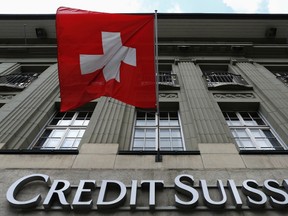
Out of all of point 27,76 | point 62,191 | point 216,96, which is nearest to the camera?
point 62,191

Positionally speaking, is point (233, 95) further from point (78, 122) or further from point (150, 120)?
point (78, 122)

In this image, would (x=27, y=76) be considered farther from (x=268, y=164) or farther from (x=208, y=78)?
(x=268, y=164)

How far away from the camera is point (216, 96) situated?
13.4 meters

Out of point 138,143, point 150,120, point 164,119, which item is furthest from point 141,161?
point 164,119

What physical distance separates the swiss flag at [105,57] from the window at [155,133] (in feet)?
8.59

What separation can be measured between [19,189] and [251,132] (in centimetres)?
864

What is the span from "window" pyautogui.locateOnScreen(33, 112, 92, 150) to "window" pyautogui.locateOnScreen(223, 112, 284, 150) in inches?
244

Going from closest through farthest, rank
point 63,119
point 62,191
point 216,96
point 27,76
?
1. point 62,191
2. point 63,119
3. point 216,96
4. point 27,76

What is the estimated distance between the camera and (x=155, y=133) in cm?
1106

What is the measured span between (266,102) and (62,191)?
381 inches

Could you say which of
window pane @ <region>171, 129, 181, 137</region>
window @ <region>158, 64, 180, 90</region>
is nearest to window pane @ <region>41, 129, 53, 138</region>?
window pane @ <region>171, 129, 181, 137</region>

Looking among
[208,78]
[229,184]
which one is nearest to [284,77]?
[208,78]

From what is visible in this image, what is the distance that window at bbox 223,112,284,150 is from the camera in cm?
1030

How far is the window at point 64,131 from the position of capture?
10.4 m
